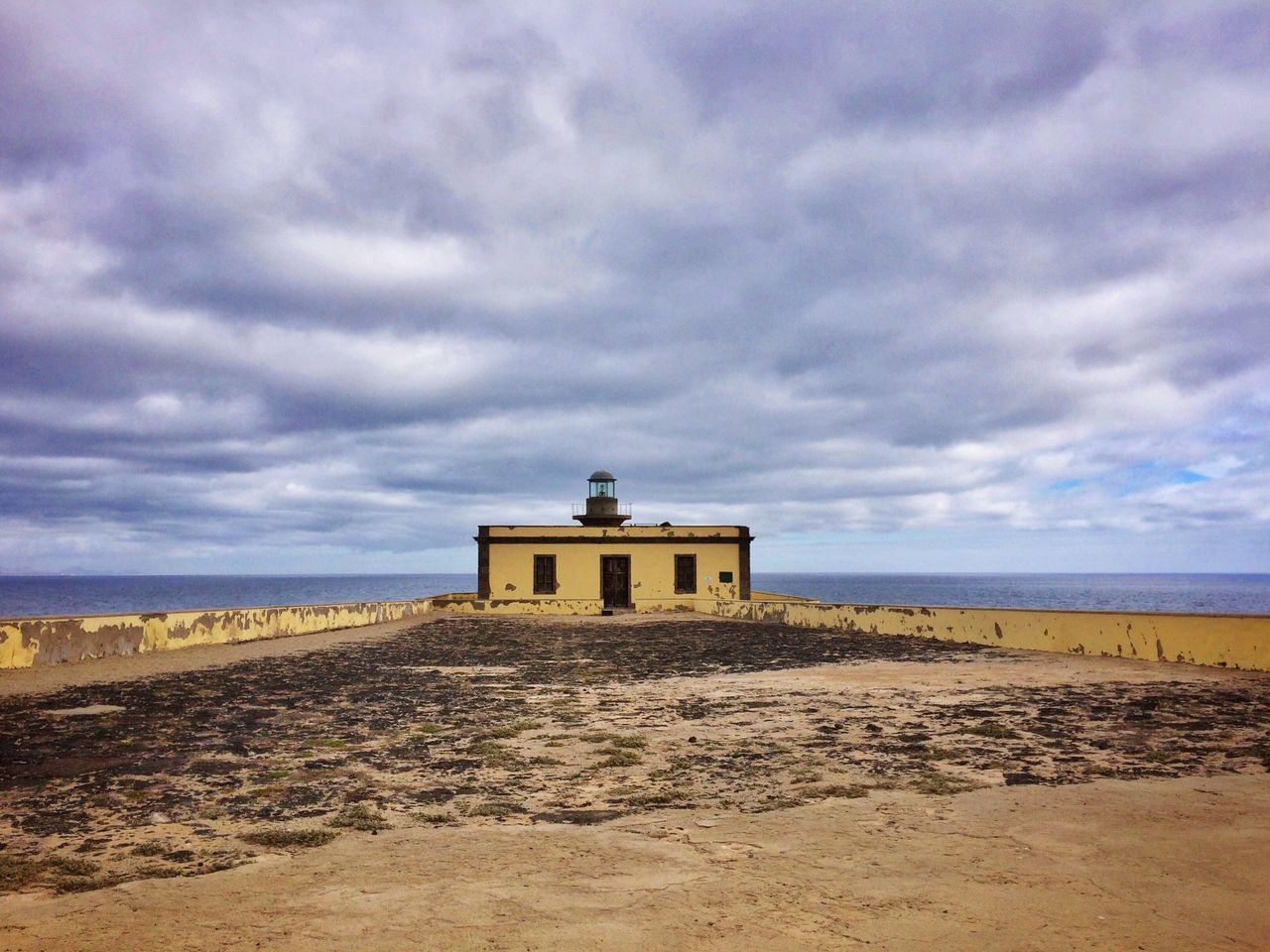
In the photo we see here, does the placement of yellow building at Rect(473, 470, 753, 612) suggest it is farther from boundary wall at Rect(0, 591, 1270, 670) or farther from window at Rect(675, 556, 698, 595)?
boundary wall at Rect(0, 591, 1270, 670)

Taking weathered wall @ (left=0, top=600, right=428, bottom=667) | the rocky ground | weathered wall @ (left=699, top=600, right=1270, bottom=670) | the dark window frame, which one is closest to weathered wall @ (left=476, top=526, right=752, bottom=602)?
the dark window frame

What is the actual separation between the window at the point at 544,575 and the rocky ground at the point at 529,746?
16.3 meters

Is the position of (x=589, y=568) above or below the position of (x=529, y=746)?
above

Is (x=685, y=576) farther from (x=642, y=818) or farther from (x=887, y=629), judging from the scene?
(x=642, y=818)

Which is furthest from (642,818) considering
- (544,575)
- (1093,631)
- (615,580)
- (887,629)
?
(544,575)

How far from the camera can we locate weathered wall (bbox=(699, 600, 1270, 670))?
34.8 ft

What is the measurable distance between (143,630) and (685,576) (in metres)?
17.4

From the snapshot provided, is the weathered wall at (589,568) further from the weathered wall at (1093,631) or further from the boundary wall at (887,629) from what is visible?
the weathered wall at (1093,631)

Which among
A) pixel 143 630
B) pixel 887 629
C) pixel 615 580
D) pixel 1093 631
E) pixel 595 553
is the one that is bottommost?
pixel 887 629

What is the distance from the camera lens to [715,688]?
9.40 m

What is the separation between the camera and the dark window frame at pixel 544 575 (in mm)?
27891

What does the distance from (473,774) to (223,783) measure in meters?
1.53

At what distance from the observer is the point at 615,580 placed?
28.0 m

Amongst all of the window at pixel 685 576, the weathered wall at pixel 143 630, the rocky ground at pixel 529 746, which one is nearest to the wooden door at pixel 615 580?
the window at pixel 685 576
